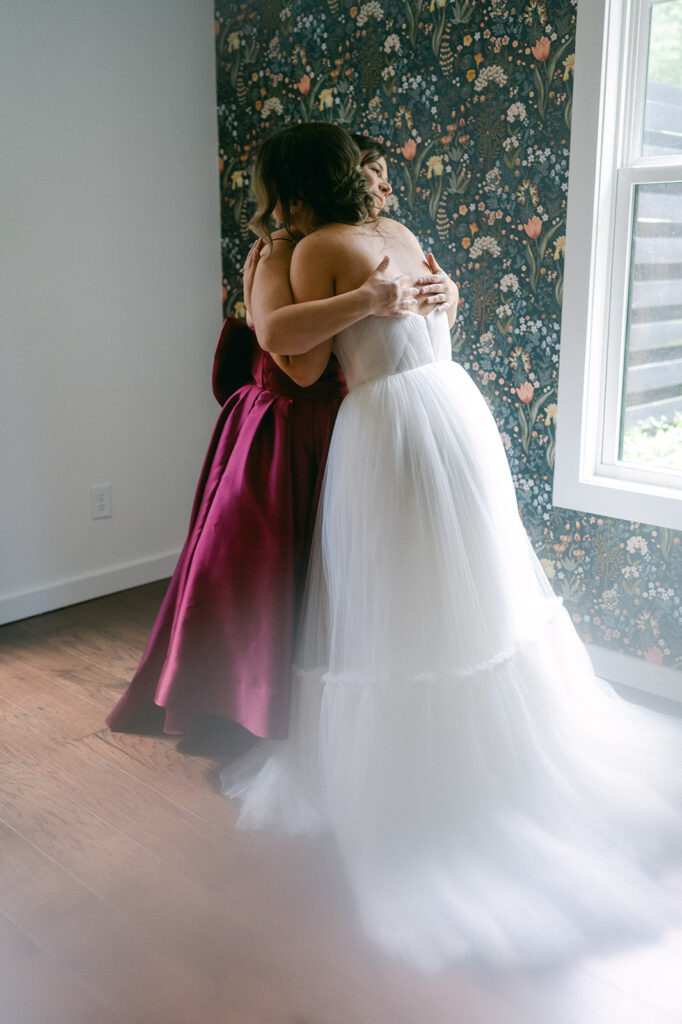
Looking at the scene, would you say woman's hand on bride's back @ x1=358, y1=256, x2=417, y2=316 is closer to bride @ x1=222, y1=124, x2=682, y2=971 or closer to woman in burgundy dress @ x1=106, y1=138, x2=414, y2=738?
bride @ x1=222, y1=124, x2=682, y2=971

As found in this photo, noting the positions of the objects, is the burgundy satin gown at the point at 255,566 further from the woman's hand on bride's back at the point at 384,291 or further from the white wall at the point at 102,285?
the white wall at the point at 102,285

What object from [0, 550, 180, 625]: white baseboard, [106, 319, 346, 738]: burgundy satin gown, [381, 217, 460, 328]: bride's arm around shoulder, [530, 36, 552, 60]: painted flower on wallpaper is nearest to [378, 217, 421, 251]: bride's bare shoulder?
[381, 217, 460, 328]: bride's arm around shoulder

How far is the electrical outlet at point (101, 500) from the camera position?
319 cm

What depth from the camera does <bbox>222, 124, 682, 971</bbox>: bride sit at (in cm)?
177

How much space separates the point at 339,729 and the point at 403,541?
42 centimetres

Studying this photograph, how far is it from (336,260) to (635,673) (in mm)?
1447

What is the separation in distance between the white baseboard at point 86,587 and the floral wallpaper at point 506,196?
1.46 meters

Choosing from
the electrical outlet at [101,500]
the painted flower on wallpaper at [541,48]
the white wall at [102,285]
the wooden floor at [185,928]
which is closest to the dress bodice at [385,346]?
the painted flower on wallpaper at [541,48]

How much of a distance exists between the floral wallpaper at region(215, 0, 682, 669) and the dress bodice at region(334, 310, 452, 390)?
666mm

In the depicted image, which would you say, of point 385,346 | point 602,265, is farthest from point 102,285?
point 602,265

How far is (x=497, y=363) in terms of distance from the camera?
263cm

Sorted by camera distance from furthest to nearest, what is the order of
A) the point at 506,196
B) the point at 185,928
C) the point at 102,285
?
the point at 102,285 < the point at 506,196 < the point at 185,928

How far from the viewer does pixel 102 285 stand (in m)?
3.08

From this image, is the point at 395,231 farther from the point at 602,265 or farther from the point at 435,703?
the point at 435,703
